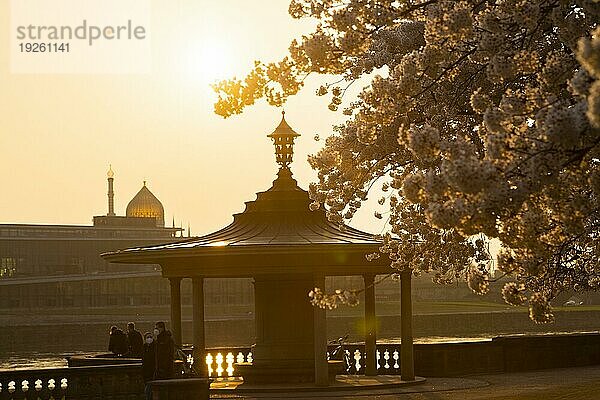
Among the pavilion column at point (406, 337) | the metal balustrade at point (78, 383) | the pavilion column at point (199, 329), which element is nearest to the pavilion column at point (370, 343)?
the pavilion column at point (406, 337)

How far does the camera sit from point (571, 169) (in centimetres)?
1370

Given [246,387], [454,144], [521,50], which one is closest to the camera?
[454,144]

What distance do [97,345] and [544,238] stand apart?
94.6 metres

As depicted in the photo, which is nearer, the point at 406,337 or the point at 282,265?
the point at 282,265

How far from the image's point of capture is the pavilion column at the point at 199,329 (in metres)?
32.5

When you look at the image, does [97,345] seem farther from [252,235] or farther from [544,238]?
[544,238]

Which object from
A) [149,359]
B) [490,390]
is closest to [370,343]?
[490,390]

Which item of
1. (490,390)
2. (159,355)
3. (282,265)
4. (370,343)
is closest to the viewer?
(159,355)

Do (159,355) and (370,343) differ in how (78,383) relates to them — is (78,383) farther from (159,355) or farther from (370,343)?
(370,343)

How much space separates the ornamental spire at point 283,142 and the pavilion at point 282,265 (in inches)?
0.9

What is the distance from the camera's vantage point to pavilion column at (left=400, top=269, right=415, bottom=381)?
32750mm

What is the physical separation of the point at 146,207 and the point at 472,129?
6628 inches

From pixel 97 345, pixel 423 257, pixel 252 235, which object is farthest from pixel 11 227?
pixel 423 257

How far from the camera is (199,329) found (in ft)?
111
